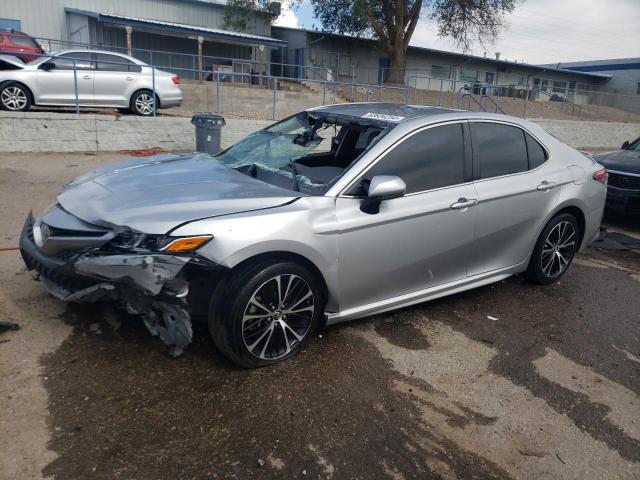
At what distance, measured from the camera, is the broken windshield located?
3.77 metres

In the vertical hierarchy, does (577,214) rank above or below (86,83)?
below

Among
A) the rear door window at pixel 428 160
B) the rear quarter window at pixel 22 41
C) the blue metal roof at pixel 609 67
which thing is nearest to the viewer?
the rear door window at pixel 428 160

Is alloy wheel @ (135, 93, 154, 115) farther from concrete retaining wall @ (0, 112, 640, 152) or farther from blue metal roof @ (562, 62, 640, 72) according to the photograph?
blue metal roof @ (562, 62, 640, 72)

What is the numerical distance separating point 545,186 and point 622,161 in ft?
13.6

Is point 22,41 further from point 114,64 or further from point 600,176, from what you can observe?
point 600,176

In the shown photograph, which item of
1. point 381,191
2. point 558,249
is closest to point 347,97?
point 558,249

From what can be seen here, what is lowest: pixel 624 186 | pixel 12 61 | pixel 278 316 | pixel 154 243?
pixel 278 316

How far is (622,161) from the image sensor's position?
25.6 feet

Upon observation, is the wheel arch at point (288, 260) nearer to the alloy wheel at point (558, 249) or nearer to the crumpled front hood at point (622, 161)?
the alloy wheel at point (558, 249)

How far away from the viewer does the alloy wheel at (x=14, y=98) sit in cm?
1127

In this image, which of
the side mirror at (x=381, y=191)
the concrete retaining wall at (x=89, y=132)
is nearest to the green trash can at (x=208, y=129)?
the concrete retaining wall at (x=89, y=132)

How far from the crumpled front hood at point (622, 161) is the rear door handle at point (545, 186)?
11.6ft

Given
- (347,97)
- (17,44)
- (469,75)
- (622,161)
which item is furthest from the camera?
(469,75)

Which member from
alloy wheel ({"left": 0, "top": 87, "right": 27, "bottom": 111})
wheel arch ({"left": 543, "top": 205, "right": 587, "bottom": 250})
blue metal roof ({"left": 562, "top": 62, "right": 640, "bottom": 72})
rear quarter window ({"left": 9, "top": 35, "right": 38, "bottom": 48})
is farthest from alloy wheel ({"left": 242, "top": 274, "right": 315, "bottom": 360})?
blue metal roof ({"left": 562, "top": 62, "right": 640, "bottom": 72})
